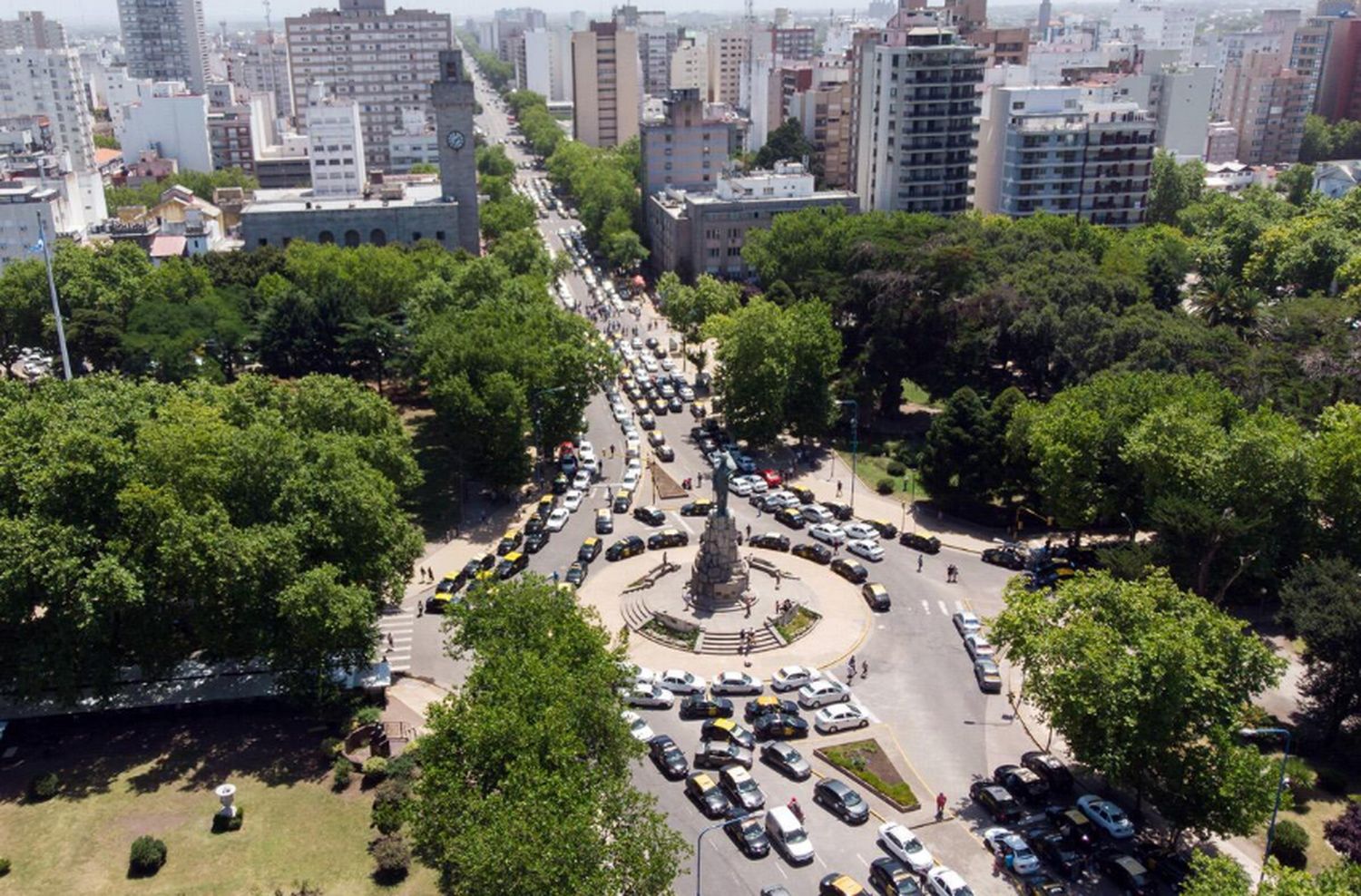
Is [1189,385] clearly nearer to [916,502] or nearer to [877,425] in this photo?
[916,502]

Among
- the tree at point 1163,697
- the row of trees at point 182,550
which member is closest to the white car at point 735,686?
the tree at point 1163,697

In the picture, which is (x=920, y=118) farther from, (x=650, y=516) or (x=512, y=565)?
(x=512, y=565)

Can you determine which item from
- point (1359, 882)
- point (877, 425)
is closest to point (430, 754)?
point (1359, 882)

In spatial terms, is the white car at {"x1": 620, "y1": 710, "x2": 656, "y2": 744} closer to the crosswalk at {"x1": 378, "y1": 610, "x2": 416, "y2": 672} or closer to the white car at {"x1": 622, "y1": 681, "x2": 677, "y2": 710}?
the white car at {"x1": 622, "y1": 681, "x2": 677, "y2": 710}

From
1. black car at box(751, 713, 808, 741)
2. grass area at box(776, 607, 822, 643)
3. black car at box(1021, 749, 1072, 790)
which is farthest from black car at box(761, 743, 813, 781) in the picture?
grass area at box(776, 607, 822, 643)

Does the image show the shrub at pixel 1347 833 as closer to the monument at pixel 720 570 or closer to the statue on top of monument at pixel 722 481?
the monument at pixel 720 570

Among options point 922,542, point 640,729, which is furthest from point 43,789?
point 922,542

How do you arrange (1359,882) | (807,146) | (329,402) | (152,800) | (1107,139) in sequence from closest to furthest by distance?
(1359,882)
(152,800)
(329,402)
(1107,139)
(807,146)
